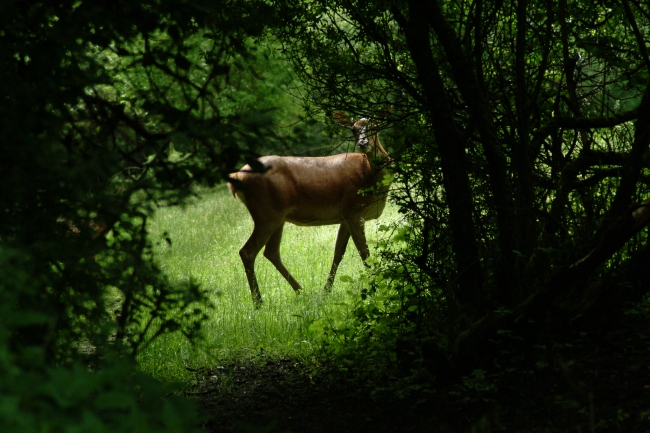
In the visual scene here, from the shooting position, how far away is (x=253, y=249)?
10508 mm

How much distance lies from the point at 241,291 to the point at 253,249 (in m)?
0.59

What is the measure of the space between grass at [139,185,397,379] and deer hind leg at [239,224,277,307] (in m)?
0.20

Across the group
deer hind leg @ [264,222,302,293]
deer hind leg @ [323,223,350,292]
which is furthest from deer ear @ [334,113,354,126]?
deer hind leg @ [264,222,302,293]

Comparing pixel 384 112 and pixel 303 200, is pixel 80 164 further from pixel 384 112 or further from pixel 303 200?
pixel 303 200

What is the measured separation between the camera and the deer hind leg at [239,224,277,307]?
33.3 ft

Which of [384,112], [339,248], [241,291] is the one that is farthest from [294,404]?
[339,248]

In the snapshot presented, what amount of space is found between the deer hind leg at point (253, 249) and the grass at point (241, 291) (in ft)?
0.66

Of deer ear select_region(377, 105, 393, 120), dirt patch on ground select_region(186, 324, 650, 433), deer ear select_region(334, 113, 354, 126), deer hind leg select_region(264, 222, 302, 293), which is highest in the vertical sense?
deer hind leg select_region(264, 222, 302, 293)

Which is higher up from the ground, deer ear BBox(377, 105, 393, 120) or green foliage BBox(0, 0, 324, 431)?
deer ear BBox(377, 105, 393, 120)

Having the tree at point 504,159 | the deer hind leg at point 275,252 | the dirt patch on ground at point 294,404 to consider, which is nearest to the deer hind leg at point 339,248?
the deer hind leg at point 275,252

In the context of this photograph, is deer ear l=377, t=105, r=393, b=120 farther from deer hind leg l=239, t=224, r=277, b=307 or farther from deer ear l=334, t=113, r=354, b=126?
deer hind leg l=239, t=224, r=277, b=307

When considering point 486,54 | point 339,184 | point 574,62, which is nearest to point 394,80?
point 486,54

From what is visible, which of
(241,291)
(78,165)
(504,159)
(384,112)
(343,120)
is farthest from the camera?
(241,291)

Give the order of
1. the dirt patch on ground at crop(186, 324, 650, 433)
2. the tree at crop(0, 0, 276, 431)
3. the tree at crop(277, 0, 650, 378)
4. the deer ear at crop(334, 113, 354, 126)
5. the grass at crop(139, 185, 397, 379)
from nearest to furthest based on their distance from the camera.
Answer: the tree at crop(0, 0, 276, 431) < the dirt patch on ground at crop(186, 324, 650, 433) < the tree at crop(277, 0, 650, 378) < the deer ear at crop(334, 113, 354, 126) < the grass at crop(139, 185, 397, 379)
